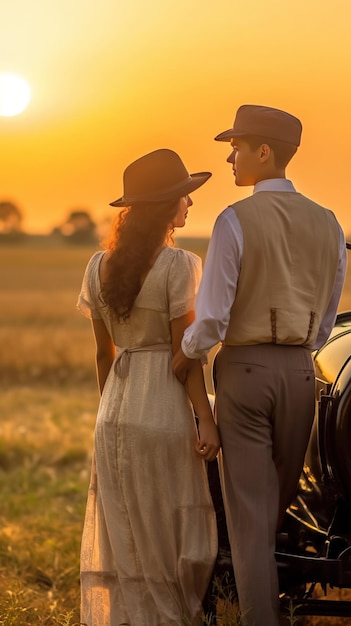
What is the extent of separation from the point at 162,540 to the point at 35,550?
2248 mm

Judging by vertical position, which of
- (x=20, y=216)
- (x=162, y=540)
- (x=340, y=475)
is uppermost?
(x=340, y=475)

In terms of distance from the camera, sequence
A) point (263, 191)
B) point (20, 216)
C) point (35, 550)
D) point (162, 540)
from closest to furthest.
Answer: point (263, 191)
point (162, 540)
point (35, 550)
point (20, 216)

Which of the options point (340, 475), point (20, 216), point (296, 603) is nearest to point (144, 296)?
point (340, 475)

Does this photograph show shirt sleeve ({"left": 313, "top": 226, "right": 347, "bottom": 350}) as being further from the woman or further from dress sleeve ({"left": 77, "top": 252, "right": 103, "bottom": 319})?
dress sleeve ({"left": 77, "top": 252, "right": 103, "bottom": 319})

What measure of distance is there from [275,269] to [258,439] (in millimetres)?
612

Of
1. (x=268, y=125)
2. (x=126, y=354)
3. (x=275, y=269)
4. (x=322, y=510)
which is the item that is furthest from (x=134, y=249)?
(x=322, y=510)

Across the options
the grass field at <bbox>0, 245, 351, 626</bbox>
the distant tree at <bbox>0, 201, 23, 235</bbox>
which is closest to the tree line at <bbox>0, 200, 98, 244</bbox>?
the distant tree at <bbox>0, 201, 23, 235</bbox>

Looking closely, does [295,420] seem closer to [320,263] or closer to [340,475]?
[340,475]

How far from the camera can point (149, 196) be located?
4332 millimetres

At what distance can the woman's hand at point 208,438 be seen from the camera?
4188 mm

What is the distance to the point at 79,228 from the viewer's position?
66.2 metres

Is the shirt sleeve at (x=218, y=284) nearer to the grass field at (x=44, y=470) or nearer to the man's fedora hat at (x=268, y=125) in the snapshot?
the man's fedora hat at (x=268, y=125)

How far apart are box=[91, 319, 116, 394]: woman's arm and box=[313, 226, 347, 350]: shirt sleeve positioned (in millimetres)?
843

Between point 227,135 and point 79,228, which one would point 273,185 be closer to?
point 227,135
